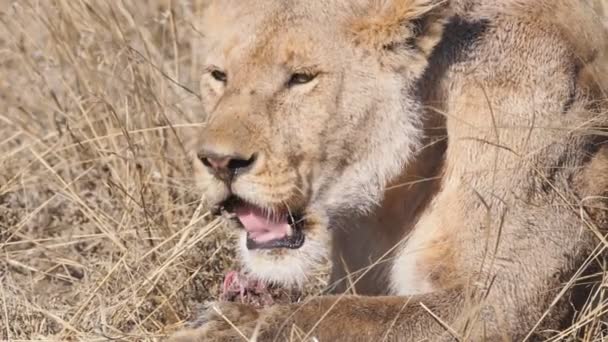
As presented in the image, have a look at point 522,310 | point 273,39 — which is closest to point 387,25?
point 273,39

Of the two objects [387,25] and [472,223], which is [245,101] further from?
[472,223]

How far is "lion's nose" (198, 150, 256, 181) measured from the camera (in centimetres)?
314

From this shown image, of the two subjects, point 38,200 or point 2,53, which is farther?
point 2,53

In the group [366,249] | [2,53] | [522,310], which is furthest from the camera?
[2,53]

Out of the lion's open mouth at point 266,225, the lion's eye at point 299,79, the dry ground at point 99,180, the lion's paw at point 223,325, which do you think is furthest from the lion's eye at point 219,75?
the dry ground at point 99,180

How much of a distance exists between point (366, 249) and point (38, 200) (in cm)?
155

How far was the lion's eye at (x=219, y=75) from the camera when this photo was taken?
343 centimetres

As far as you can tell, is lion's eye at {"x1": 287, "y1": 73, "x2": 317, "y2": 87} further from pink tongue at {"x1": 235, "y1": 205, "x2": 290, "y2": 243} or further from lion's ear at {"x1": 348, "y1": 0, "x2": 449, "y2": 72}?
pink tongue at {"x1": 235, "y1": 205, "x2": 290, "y2": 243}

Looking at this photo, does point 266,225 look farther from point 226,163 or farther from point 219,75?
point 219,75

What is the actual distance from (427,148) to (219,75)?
0.57 meters

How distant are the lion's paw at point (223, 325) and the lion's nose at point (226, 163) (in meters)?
0.31

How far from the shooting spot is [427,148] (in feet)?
11.3

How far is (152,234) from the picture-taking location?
14.1 feet

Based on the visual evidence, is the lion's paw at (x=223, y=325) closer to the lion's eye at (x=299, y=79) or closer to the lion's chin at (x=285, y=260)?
the lion's chin at (x=285, y=260)
